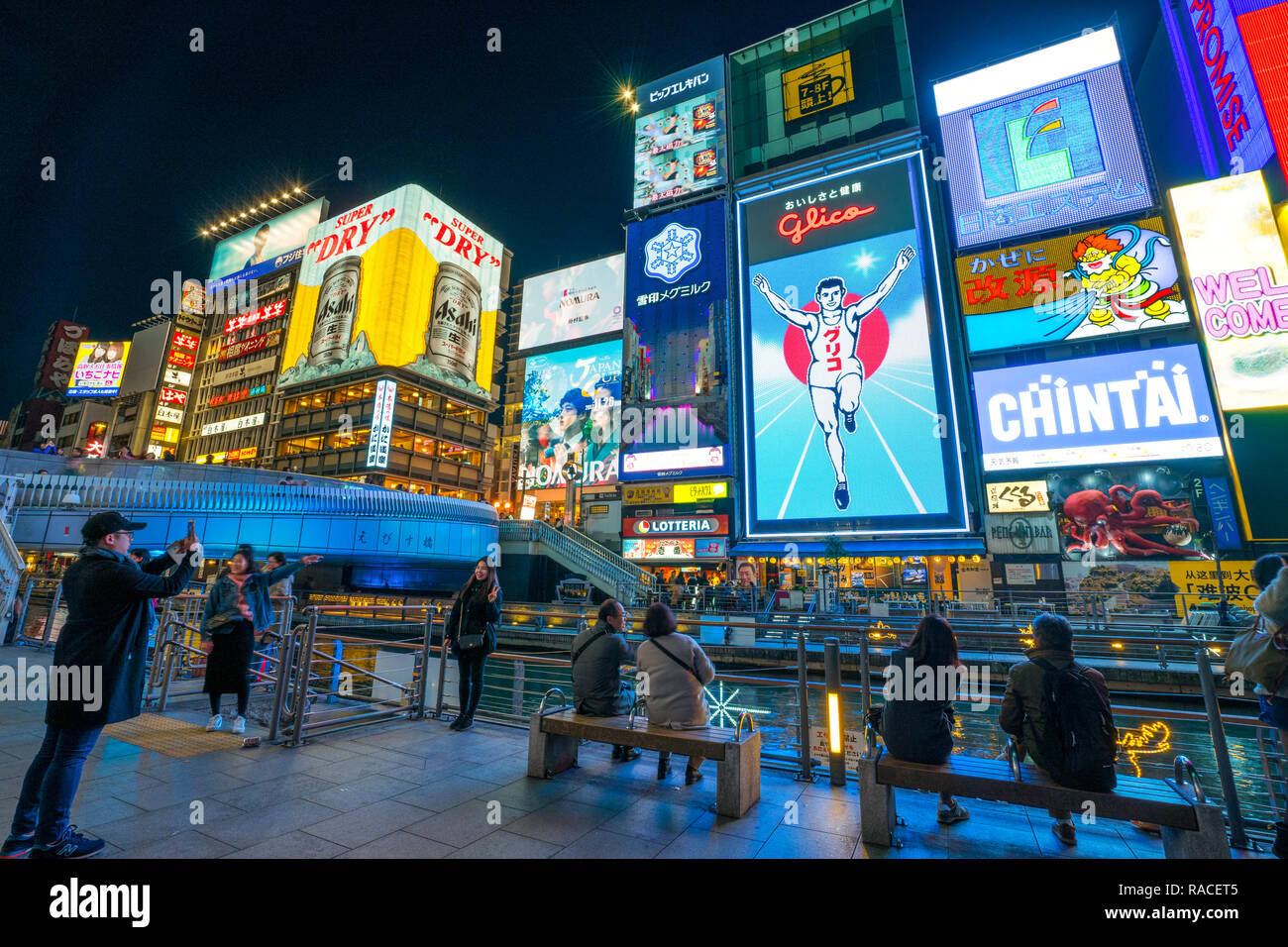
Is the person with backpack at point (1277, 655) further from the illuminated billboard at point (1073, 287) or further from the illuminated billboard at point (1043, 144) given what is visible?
the illuminated billboard at point (1043, 144)

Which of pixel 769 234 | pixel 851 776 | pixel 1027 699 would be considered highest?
pixel 769 234

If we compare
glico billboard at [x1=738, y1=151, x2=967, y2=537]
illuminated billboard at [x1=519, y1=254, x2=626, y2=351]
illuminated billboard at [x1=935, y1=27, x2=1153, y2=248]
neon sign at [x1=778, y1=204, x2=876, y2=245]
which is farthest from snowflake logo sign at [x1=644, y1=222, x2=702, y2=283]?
illuminated billboard at [x1=935, y1=27, x2=1153, y2=248]

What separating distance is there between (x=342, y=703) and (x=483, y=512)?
2611cm

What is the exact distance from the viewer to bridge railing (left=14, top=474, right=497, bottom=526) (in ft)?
60.0

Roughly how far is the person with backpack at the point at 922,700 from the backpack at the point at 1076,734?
52cm

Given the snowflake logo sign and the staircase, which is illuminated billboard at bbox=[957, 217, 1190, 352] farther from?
the staircase

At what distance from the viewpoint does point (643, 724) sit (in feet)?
15.6

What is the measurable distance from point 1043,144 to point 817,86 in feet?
48.3

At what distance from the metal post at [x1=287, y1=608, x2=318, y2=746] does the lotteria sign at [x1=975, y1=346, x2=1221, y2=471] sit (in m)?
28.8

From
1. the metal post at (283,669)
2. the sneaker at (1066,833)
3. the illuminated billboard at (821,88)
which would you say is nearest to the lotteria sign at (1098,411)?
the illuminated billboard at (821,88)

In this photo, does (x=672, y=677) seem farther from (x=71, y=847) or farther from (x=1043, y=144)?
(x=1043, y=144)

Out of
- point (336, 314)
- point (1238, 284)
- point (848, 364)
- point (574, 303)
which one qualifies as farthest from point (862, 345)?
point (336, 314)

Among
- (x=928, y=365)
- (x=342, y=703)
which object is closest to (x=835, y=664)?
(x=342, y=703)
